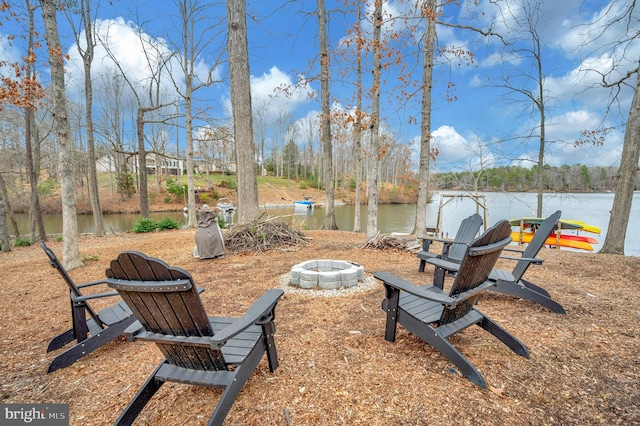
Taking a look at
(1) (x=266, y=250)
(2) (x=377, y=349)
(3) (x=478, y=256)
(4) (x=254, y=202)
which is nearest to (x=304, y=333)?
(2) (x=377, y=349)

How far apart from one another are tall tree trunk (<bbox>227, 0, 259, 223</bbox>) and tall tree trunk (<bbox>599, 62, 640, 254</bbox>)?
8056mm

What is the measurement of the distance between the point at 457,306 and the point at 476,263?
34 centimetres

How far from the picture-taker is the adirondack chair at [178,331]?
132cm

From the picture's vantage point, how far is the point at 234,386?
1.44m

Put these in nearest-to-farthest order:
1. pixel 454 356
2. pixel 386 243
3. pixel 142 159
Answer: pixel 454 356 → pixel 386 243 → pixel 142 159

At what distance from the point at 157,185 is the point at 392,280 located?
3016 cm

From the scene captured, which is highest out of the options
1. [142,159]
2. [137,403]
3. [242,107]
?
[242,107]

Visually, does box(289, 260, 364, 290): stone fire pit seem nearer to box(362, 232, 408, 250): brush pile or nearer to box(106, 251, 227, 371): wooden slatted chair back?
box(106, 251, 227, 371): wooden slatted chair back

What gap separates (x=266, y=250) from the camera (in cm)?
577

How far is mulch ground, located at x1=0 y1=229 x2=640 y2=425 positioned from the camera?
1.52 meters

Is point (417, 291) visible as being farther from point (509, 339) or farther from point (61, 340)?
point (61, 340)

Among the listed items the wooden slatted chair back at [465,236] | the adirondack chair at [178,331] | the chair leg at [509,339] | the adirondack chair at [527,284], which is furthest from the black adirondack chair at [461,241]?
the adirondack chair at [178,331]

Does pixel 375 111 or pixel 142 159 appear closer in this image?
pixel 375 111

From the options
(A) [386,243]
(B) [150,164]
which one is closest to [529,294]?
(A) [386,243]
